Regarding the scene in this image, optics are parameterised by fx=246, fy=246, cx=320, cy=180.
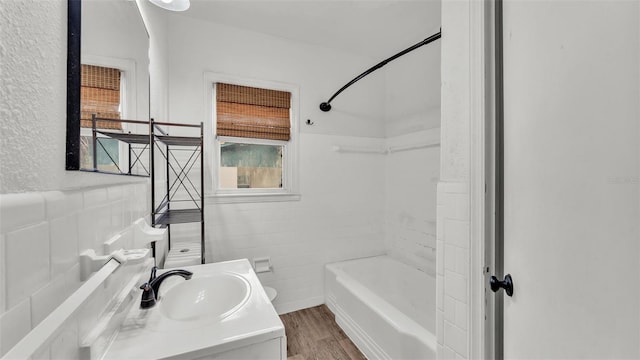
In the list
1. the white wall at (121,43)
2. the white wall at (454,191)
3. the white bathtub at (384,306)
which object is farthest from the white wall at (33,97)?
the white bathtub at (384,306)

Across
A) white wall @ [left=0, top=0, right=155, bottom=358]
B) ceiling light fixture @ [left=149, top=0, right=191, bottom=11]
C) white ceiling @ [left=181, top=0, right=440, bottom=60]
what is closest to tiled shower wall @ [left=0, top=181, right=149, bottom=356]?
white wall @ [left=0, top=0, right=155, bottom=358]

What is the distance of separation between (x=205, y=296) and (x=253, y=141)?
1399mm

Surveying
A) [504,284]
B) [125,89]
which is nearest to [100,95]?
[125,89]

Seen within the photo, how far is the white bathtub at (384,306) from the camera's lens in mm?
1479

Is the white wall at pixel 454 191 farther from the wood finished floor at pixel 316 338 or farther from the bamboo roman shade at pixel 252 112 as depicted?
the bamboo roman shade at pixel 252 112

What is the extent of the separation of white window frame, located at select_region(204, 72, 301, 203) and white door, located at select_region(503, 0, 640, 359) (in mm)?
1782

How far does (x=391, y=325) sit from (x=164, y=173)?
189 cm

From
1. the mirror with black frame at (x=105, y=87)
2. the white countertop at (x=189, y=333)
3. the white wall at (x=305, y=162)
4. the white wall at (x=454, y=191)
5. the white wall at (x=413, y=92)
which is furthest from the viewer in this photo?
the white wall at (x=413, y=92)

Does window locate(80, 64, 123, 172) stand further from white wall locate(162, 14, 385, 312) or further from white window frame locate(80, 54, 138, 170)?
white wall locate(162, 14, 385, 312)

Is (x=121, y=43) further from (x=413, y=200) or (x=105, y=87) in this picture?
(x=413, y=200)

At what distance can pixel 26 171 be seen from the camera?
395mm

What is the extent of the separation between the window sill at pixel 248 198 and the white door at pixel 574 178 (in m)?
1.78

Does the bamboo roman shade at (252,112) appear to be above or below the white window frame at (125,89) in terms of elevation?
above

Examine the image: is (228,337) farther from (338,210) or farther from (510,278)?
(338,210)
